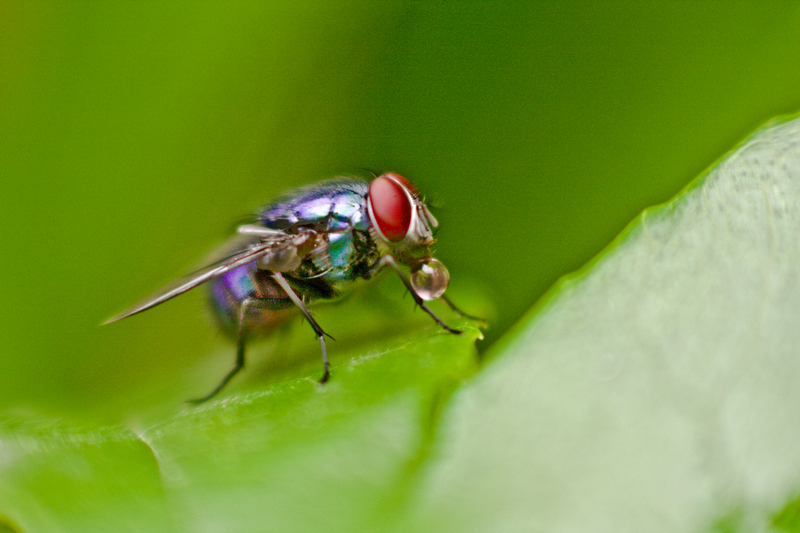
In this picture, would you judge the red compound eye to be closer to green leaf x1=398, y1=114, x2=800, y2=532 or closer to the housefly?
the housefly

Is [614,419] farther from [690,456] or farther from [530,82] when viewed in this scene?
[530,82]

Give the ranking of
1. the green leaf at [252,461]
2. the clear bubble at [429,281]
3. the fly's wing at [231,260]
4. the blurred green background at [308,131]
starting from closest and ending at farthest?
the green leaf at [252,461] → the fly's wing at [231,260] → the clear bubble at [429,281] → the blurred green background at [308,131]

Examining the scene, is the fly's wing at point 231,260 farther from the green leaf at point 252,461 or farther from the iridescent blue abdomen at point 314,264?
the green leaf at point 252,461

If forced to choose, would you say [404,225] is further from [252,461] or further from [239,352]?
[252,461]

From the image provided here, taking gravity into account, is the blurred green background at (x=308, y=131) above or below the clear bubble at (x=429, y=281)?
above

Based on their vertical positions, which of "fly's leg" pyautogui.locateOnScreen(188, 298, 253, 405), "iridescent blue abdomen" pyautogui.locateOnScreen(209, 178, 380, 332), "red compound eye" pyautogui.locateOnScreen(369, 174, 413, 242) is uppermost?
"red compound eye" pyautogui.locateOnScreen(369, 174, 413, 242)

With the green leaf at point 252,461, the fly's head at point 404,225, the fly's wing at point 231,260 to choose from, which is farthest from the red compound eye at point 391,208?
the green leaf at point 252,461

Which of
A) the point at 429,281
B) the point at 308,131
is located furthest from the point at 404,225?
the point at 308,131

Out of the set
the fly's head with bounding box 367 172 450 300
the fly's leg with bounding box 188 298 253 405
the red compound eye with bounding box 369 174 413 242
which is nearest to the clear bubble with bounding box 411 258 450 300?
the fly's head with bounding box 367 172 450 300
